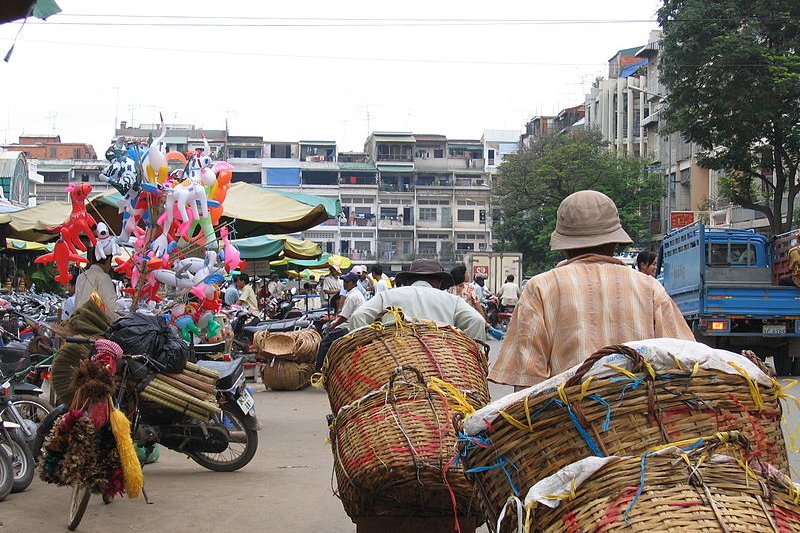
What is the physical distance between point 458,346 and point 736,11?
23.7 m

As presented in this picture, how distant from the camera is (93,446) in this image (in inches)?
248

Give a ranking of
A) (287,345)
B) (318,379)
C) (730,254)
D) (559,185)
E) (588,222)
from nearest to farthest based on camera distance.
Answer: (588,222)
(318,379)
(287,345)
(730,254)
(559,185)

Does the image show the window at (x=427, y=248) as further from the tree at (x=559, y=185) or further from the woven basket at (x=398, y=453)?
the woven basket at (x=398, y=453)

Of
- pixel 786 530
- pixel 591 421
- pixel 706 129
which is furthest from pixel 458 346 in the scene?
pixel 706 129

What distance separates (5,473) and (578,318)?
16.3 ft

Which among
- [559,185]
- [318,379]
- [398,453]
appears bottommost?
[398,453]

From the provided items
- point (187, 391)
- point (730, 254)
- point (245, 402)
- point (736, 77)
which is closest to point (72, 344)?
point (187, 391)

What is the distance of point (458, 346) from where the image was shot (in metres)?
4.98

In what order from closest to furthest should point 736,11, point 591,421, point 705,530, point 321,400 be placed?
point 705,530 < point 591,421 < point 321,400 < point 736,11

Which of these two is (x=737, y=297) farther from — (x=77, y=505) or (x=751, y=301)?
(x=77, y=505)

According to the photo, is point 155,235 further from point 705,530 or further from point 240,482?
point 705,530

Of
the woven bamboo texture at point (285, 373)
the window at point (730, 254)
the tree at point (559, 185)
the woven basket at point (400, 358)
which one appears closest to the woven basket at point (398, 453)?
the woven basket at point (400, 358)

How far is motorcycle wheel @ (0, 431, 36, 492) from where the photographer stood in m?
7.51

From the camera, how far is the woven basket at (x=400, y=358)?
476 centimetres
